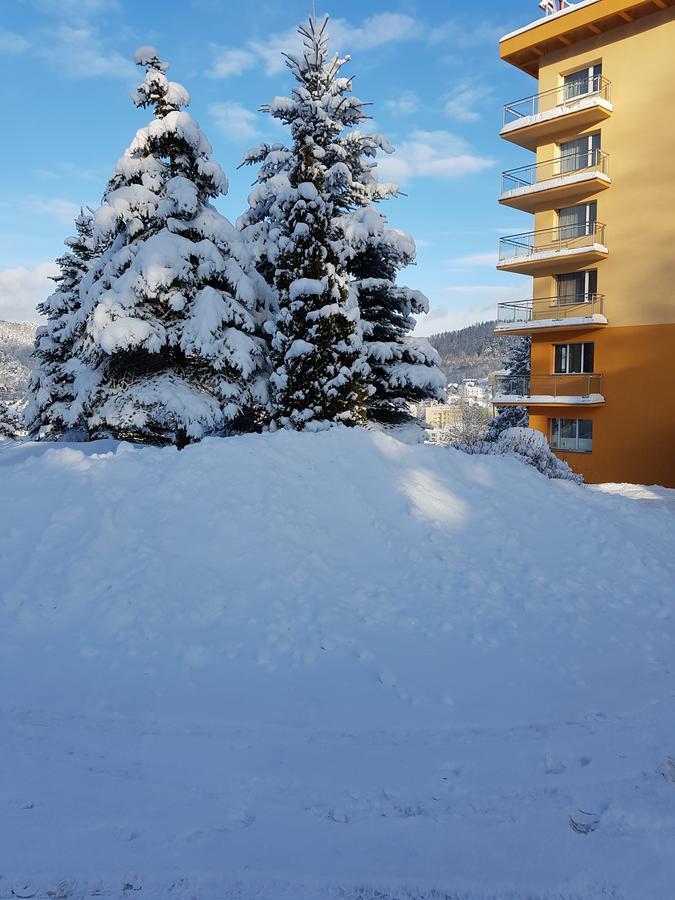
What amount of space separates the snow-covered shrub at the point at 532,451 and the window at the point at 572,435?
23.9 feet

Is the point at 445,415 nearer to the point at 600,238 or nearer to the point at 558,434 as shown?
the point at 558,434

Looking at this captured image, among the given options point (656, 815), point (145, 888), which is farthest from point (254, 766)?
point (656, 815)

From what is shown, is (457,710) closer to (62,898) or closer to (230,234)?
(62,898)

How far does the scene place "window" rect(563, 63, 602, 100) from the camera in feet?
69.0

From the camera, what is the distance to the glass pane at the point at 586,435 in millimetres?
21516

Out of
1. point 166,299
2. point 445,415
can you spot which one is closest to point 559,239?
point 166,299

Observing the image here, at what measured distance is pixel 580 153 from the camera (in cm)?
2145

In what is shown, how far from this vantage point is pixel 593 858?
9.94ft

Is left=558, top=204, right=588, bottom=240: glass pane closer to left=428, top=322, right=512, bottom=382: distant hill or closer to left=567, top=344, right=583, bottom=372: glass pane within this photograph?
left=567, top=344, right=583, bottom=372: glass pane

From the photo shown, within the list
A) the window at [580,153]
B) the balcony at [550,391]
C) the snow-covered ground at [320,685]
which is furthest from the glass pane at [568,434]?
the snow-covered ground at [320,685]

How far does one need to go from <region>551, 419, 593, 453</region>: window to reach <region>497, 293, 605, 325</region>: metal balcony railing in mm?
3933

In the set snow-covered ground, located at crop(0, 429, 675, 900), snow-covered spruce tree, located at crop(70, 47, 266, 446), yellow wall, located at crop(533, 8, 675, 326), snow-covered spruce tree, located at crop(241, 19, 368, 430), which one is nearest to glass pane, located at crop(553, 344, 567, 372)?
yellow wall, located at crop(533, 8, 675, 326)

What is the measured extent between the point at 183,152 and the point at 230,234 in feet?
8.27

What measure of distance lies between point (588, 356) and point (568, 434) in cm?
302
